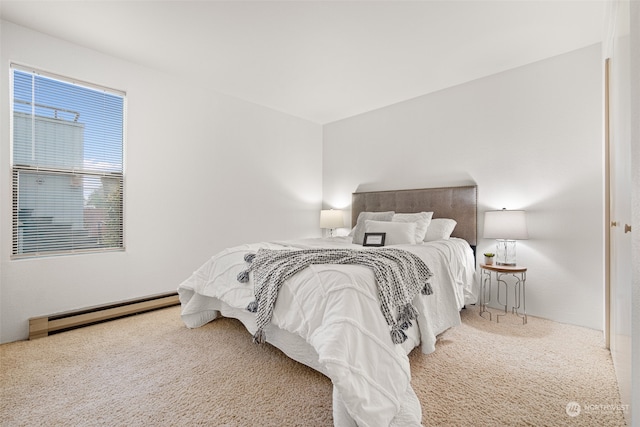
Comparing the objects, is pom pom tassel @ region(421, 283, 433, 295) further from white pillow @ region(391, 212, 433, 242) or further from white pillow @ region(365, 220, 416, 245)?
white pillow @ region(391, 212, 433, 242)

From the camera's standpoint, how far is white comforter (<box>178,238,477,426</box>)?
4.21ft

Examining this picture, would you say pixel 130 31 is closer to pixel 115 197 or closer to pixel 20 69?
pixel 20 69

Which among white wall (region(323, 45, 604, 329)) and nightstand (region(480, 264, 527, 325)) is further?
nightstand (region(480, 264, 527, 325))

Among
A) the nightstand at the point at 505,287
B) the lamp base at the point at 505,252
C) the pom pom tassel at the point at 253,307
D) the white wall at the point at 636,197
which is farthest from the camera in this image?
the lamp base at the point at 505,252

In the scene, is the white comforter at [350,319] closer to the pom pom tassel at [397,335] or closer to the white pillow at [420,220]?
the pom pom tassel at [397,335]

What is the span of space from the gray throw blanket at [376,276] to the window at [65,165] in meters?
1.86

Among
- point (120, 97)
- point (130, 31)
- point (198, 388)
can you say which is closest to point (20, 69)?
point (120, 97)

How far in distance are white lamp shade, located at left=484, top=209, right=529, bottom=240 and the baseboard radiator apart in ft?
11.5

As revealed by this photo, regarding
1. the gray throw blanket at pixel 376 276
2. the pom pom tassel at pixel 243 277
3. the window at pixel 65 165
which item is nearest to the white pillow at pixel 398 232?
the gray throw blanket at pixel 376 276

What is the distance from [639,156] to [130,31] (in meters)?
3.47

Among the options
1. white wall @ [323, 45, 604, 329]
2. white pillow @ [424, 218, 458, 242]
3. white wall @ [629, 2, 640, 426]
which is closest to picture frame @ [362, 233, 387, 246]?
white pillow @ [424, 218, 458, 242]

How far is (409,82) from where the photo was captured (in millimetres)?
3463

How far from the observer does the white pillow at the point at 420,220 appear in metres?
3.17

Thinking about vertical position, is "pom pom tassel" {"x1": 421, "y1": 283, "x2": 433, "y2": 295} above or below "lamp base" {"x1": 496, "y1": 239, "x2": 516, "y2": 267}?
below
